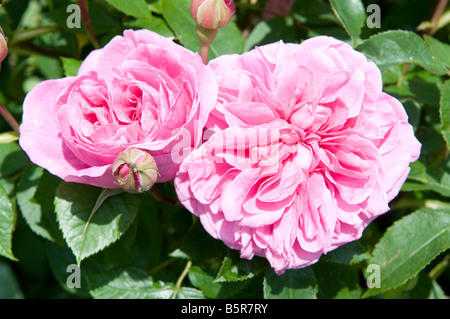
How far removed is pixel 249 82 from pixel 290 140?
0.35ft

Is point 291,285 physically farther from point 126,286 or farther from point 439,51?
A: point 439,51

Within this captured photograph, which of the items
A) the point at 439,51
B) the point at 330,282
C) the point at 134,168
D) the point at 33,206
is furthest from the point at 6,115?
the point at 439,51

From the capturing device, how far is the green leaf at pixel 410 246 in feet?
3.25

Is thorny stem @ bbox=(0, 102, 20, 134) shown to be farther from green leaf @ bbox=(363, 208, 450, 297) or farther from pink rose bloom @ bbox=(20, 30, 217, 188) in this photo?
green leaf @ bbox=(363, 208, 450, 297)

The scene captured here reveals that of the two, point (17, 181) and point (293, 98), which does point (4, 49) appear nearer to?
point (17, 181)

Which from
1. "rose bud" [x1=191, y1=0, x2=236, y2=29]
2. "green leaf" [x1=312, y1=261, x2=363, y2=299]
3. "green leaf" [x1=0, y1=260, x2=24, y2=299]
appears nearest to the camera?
"rose bud" [x1=191, y1=0, x2=236, y2=29]

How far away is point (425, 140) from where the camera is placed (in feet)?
3.94

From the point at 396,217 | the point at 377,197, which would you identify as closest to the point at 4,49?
the point at 377,197

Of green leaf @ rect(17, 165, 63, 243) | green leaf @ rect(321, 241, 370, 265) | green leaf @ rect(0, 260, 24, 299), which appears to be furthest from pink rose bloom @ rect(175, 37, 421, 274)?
green leaf @ rect(0, 260, 24, 299)

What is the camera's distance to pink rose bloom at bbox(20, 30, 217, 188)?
2.61 ft

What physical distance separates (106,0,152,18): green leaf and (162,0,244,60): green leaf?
4 cm

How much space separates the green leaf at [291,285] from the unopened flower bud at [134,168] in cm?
32

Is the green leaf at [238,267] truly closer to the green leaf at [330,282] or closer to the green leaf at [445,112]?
the green leaf at [330,282]

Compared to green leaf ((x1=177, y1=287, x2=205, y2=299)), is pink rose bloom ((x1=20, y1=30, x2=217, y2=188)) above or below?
above
